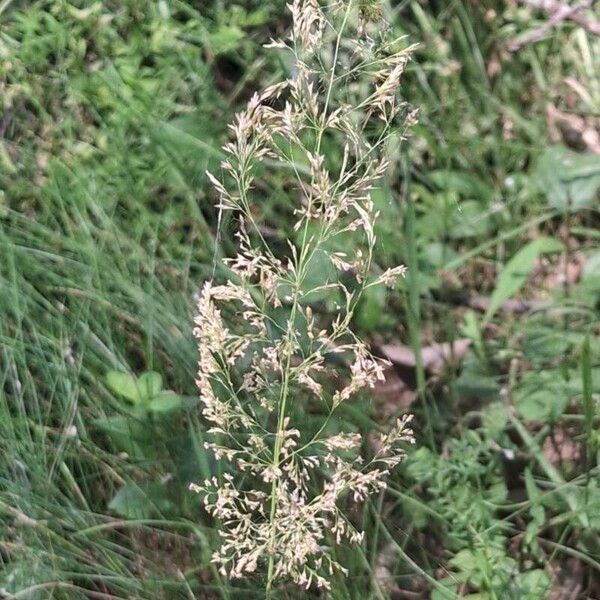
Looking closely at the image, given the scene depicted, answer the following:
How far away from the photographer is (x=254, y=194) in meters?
2.31

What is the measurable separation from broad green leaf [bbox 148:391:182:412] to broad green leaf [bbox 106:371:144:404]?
0.08 feet

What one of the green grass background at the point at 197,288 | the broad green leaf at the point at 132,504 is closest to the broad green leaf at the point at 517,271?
the green grass background at the point at 197,288

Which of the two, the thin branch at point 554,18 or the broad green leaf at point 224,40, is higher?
the broad green leaf at point 224,40

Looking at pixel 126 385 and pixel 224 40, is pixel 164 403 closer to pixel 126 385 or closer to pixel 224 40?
pixel 126 385

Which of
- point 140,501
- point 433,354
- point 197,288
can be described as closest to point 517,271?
point 433,354

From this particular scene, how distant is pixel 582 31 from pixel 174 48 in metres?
1.05

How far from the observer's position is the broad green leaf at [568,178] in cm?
232

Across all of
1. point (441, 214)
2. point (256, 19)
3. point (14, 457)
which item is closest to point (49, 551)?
point (14, 457)

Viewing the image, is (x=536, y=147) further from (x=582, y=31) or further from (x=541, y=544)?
(x=541, y=544)

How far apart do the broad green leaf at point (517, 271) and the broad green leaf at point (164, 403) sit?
0.77 metres

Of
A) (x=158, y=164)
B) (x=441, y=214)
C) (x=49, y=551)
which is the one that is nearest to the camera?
(x=49, y=551)

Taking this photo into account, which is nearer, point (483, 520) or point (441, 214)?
point (483, 520)

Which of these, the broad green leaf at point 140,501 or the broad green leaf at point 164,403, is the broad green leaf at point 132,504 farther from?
the broad green leaf at point 164,403

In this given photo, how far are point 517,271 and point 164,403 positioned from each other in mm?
885
